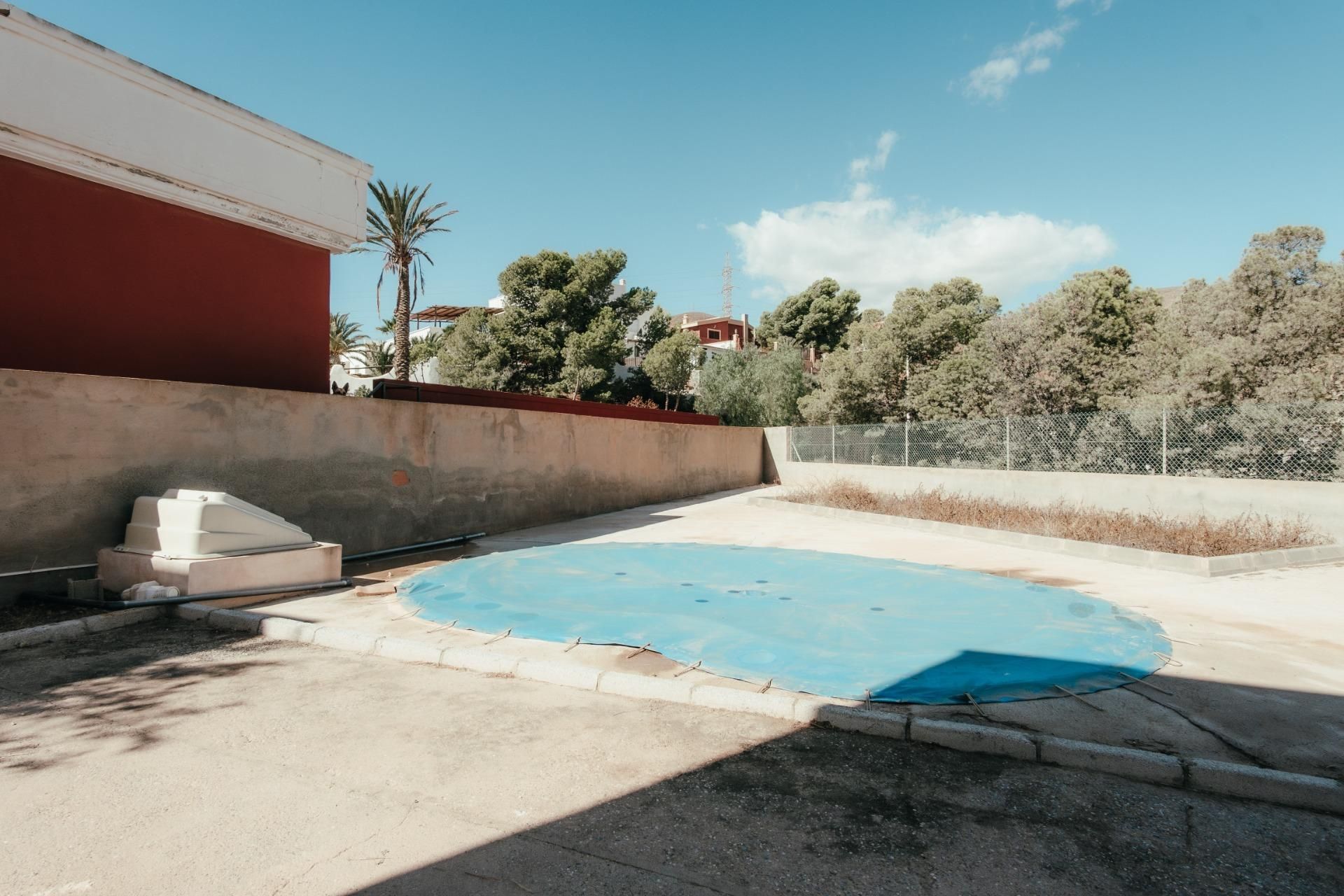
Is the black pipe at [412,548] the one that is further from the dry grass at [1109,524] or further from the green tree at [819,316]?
the green tree at [819,316]

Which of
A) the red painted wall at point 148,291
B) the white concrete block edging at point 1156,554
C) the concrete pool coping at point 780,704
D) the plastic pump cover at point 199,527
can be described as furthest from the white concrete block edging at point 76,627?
the white concrete block edging at point 1156,554

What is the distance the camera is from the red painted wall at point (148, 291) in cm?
834

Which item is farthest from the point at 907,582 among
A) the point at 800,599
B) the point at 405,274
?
the point at 405,274

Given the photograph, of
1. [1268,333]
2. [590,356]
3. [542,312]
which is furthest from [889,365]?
[542,312]

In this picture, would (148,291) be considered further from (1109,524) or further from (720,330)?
(720,330)

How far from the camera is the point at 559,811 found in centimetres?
314

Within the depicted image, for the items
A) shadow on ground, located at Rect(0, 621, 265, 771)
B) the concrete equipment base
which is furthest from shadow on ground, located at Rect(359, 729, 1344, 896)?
the concrete equipment base

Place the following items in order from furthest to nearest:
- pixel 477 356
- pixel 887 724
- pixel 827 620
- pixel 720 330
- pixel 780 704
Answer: pixel 720 330 → pixel 477 356 → pixel 827 620 → pixel 780 704 → pixel 887 724

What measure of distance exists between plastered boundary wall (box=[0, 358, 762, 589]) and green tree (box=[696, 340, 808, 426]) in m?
14.6

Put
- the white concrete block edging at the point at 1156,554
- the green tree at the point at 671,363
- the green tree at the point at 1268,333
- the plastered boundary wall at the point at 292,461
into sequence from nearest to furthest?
the plastered boundary wall at the point at 292,461, the white concrete block edging at the point at 1156,554, the green tree at the point at 1268,333, the green tree at the point at 671,363

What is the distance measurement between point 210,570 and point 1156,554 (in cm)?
1132

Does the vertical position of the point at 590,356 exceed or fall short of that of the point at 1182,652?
it exceeds it

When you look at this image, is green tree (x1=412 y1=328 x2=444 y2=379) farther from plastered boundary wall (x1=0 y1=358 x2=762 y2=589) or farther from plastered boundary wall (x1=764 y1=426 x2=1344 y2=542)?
plastered boundary wall (x1=764 y1=426 x2=1344 y2=542)

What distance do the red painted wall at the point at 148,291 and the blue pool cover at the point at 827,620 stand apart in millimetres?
4760
